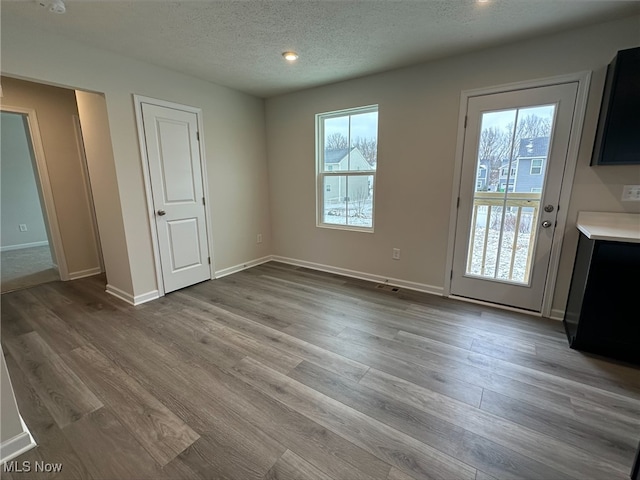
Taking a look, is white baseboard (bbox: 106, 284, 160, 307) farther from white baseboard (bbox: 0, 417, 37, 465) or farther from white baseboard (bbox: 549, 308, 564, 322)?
white baseboard (bbox: 549, 308, 564, 322)

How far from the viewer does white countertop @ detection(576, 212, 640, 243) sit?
192 cm

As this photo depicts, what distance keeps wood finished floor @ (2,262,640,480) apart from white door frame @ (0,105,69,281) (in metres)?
0.99

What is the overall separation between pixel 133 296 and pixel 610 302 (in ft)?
13.9

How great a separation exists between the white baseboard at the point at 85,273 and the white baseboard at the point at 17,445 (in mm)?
3095

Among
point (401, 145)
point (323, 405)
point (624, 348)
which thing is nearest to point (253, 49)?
point (401, 145)

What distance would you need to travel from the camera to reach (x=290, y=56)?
2.71 metres

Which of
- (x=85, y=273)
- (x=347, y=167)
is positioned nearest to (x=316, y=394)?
(x=347, y=167)

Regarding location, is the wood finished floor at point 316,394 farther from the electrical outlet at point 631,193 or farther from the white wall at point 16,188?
the white wall at point 16,188

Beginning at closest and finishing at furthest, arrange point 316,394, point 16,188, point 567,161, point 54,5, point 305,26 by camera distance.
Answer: point 316,394
point 54,5
point 305,26
point 567,161
point 16,188

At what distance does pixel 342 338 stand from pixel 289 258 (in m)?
2.33

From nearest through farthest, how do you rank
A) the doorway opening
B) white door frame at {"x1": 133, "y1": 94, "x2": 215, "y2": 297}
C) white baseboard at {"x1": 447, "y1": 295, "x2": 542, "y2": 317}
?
white baseboard at {"x1": 447, "y1": 295, "x2": 542, "y2": 317} → white door frame at {"x1": 133, "y1": 94, "x2": 215, "y2": 297} → the doorway opening

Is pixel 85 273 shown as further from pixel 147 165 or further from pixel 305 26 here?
pixel 305 26

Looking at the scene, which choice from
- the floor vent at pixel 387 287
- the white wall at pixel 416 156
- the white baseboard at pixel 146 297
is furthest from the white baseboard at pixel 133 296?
the floor vent at pixel 387 287

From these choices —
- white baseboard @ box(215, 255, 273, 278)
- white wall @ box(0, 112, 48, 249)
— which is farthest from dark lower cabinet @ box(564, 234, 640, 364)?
white wall @ box(0, 112, 48, 249)
